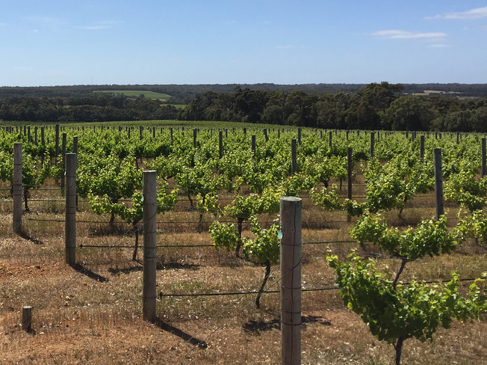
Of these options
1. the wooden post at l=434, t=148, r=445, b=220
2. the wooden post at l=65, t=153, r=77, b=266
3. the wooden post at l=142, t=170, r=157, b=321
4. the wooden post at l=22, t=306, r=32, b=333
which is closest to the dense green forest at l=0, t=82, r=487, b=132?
the wooden post at l=434, t=148, r=445, b=220

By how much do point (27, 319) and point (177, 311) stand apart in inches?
83.8

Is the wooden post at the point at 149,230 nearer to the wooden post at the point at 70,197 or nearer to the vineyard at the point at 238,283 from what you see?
the vineyard at the point at 238,283

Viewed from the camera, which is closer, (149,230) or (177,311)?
(149,230)

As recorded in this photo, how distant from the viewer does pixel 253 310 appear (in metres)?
8.34

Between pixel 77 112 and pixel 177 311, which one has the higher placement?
pixel 77 112

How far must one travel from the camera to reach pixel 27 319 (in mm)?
7277

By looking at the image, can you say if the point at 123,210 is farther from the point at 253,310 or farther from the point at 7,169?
the point at 7,169

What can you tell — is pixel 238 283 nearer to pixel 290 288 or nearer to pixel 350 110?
pixel 290 288

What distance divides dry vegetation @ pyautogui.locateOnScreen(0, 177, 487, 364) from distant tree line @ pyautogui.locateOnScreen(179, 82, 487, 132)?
57285mm

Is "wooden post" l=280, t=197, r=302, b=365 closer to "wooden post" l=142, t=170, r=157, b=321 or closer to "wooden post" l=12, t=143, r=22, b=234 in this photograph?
"wooden post" l=142, t=170, r=157, b=321

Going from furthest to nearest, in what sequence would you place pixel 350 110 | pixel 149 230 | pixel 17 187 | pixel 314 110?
pixel 314 110, pixel 350 110, pixel 17 187, pixel 149 230

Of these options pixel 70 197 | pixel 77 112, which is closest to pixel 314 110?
pixel 77 112

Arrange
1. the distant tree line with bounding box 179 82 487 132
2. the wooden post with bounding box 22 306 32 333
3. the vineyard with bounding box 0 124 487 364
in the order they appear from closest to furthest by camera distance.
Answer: the vineyard with bounding box 0 124 487 364
the wooden post with bounding box 22 306 32 333
the distant tree line with bounding box 179 82 487 132

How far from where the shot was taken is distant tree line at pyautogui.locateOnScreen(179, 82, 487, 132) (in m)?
67.5
